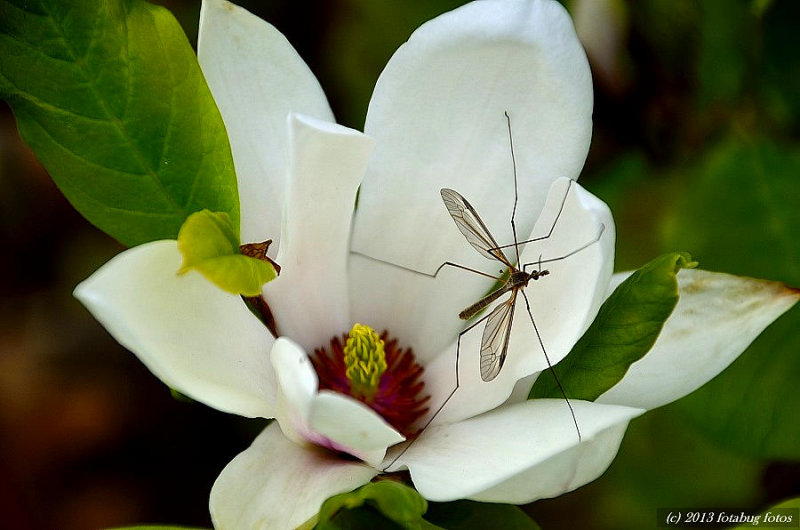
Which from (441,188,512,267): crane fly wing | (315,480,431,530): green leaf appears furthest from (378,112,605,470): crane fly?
(315,480,431,530): green leaf

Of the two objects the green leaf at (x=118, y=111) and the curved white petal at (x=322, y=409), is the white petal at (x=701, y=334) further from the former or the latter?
the green leaf at (x=118, y=111)

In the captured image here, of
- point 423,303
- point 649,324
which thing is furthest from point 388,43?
point 649,324

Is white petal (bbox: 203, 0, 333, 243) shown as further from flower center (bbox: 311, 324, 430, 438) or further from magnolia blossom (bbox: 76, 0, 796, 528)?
flower center (bbox: 311, 324, 430, 438)

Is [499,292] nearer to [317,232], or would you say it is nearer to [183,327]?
[317,232]

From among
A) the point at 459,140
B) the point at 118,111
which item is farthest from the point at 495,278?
the point at 118,111

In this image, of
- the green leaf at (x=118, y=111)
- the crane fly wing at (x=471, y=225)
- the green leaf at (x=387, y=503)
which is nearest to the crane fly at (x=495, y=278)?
the crane fly wing at (x=471, y=225)
